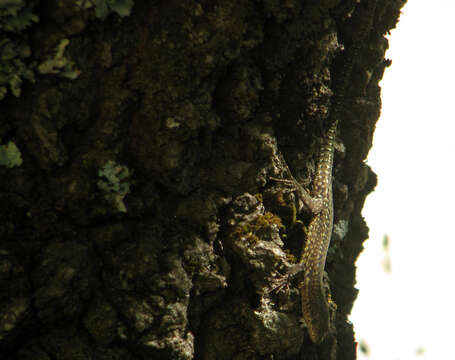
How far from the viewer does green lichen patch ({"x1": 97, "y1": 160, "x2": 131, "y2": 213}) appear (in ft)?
7.57

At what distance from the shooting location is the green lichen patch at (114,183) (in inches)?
90.9

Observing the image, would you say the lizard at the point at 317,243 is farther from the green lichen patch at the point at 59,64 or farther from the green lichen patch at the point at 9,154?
the green lichen patch at the point at 9,154

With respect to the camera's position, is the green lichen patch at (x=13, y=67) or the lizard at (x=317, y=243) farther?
the lizard at (x=317, y=243)

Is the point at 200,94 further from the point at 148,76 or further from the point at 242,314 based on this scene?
the point at 242,314

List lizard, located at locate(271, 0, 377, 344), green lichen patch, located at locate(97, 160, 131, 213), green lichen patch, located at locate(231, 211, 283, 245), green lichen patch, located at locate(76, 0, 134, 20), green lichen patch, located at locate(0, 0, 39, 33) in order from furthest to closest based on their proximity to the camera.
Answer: lizard, located at locate(271, 0, 377, 344)
green lichen patch, located at locate(231, 211, 283, 245)
green lichen patch, located at locate(97, 160, 131, 213)
green lichen patch, located at locate(76, 0, 134, 20)
green lichen patch, located at locate(0, 0, 39, 33)

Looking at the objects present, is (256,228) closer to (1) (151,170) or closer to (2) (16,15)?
(1) (151,170)

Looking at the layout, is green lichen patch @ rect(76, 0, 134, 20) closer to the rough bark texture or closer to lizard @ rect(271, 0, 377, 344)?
the rough bark texture

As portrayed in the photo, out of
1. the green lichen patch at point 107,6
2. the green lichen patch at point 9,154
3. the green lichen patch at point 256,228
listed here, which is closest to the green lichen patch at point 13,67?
the green lichen patch at point 9,154

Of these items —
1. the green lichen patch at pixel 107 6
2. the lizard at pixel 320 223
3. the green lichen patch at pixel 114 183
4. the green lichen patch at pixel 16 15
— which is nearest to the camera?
the green lichen patch at pixel 16 15

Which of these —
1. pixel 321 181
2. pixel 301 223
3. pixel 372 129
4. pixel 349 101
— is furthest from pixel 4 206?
pixel 372 129

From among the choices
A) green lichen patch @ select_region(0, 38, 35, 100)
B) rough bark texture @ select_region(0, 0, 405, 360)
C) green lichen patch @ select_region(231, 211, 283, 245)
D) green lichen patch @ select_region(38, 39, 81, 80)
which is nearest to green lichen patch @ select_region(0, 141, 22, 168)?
rough bark texture @ select_region(0, 0, 405, 360)

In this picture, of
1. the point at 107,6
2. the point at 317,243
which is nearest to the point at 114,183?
the point at 107,6

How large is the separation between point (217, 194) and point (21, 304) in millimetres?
1371

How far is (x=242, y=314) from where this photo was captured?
2.82 metres
